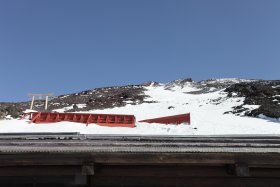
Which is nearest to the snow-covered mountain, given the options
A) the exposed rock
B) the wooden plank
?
the exposed rock

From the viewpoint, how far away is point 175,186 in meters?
5.07

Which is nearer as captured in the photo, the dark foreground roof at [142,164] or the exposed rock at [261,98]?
the dark foreground roof at [142,164]

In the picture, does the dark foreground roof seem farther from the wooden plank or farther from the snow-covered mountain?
the snow-covered mountain

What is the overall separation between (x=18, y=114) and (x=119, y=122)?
11069 mm

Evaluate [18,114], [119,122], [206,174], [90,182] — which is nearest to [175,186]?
[206,174]

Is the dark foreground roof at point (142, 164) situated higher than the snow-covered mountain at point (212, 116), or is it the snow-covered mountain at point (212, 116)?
the snow-covered mountain at point (212, 116)

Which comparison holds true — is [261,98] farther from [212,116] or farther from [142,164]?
[142,164]

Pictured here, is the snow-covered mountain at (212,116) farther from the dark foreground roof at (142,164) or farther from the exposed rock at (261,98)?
the dark foreground roof at (142,164)

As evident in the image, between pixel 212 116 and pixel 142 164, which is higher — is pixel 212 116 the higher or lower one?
the higher one

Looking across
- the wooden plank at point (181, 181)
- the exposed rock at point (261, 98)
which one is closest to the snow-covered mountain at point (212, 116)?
the exposed rock at point (261, 98)

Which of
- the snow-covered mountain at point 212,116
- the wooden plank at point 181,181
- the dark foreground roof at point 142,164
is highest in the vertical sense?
the snow-covered mountain at point 212,116

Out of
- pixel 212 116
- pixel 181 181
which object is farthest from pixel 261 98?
pixel 181 181

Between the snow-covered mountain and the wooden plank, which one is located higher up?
the snow-covered mountain

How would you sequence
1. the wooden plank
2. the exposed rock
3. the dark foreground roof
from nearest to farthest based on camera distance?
the dark foreground roof < the wooden plank < the exposed rock
